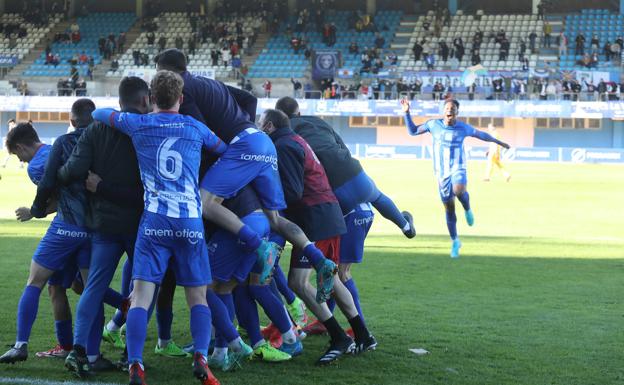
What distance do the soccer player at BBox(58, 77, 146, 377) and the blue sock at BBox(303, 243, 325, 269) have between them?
1.28 metres

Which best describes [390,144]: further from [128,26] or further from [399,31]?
[128,26]

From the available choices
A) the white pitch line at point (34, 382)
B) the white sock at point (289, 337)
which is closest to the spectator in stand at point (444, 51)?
the white sock at point (289, 337)

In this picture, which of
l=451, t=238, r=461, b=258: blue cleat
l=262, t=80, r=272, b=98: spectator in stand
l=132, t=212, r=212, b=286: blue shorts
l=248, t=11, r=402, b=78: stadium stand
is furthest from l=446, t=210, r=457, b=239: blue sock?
l=248, t=11, r=402, b=78: stadium stand

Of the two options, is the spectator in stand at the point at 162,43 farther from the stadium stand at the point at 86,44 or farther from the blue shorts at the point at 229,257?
the blue shorts at the point at 229,257

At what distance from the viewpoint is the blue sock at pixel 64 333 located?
24.5ft

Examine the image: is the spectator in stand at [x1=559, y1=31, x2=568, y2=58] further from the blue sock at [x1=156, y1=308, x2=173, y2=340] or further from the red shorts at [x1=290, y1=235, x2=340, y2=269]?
the blue sock at [x1=156, y1=308, x2=173, y2=340]

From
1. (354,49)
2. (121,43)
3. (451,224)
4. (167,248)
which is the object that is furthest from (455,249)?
(121,43)

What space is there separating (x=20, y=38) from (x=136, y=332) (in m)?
60.8

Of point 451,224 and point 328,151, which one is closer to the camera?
point 328,151

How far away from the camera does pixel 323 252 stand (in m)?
8.01

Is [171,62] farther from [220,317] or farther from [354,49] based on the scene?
[354,49]

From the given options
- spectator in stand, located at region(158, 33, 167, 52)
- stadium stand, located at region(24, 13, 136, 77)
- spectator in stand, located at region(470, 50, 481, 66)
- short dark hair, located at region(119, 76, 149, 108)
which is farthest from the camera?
stadium stand, located at region(24, 13, 136, 77)

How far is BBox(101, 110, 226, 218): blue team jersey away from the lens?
6.51 m

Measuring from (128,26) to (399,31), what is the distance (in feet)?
59.1
